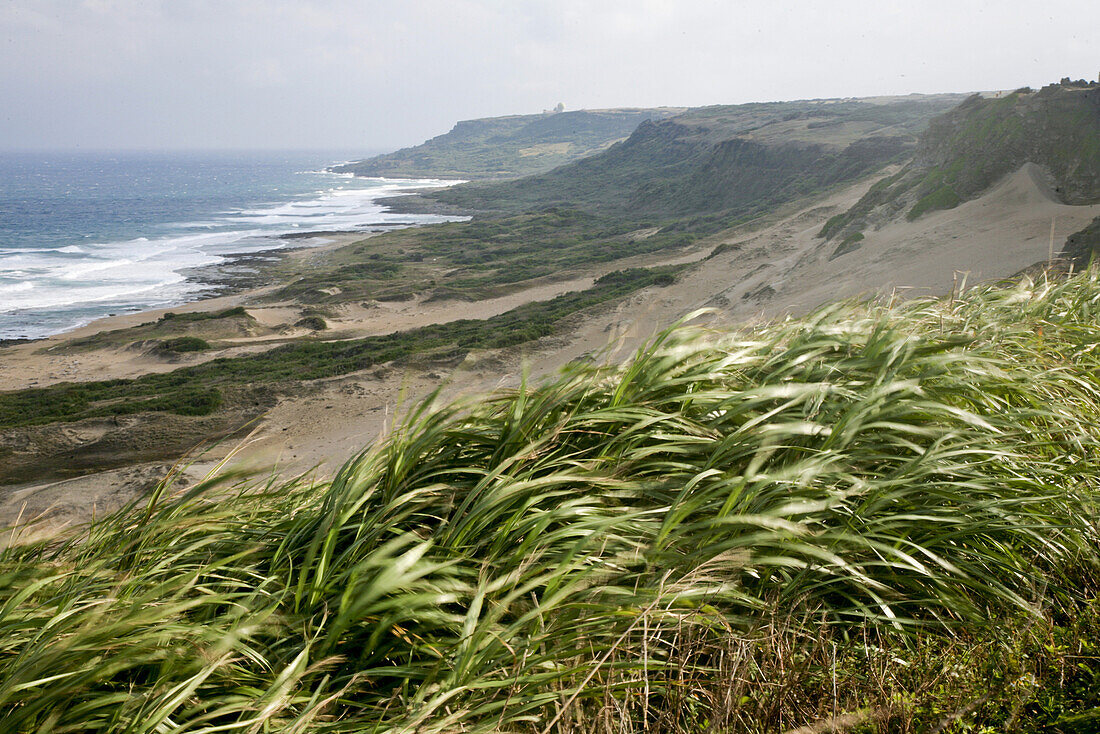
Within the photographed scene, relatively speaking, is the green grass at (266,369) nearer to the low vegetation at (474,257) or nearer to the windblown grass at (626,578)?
the low vegetation at (474,257)

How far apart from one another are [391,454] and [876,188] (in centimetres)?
2597

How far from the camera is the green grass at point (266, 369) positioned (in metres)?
15.8

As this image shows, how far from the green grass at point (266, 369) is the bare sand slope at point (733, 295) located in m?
1.20

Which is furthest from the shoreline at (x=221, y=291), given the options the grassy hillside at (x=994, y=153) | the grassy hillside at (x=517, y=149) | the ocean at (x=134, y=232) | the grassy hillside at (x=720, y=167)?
the grassy hillside at (x=517, y=149)

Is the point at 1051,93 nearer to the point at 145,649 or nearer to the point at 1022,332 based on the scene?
the point at 1022,332

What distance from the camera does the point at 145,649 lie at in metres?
1.37

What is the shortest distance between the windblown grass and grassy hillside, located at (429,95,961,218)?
39781 mm

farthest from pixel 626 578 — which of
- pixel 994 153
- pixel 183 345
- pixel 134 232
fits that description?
pixel 134 232

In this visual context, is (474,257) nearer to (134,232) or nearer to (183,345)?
(183,345)

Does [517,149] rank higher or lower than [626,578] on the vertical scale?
higher

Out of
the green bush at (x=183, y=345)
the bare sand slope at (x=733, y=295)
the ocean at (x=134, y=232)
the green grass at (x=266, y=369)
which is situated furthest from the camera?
the ocean at (x=134, y=232)

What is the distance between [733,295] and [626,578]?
63.7 feet

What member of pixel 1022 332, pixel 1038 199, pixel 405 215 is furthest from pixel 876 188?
pixel 405 215

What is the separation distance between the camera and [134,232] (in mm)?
54281
